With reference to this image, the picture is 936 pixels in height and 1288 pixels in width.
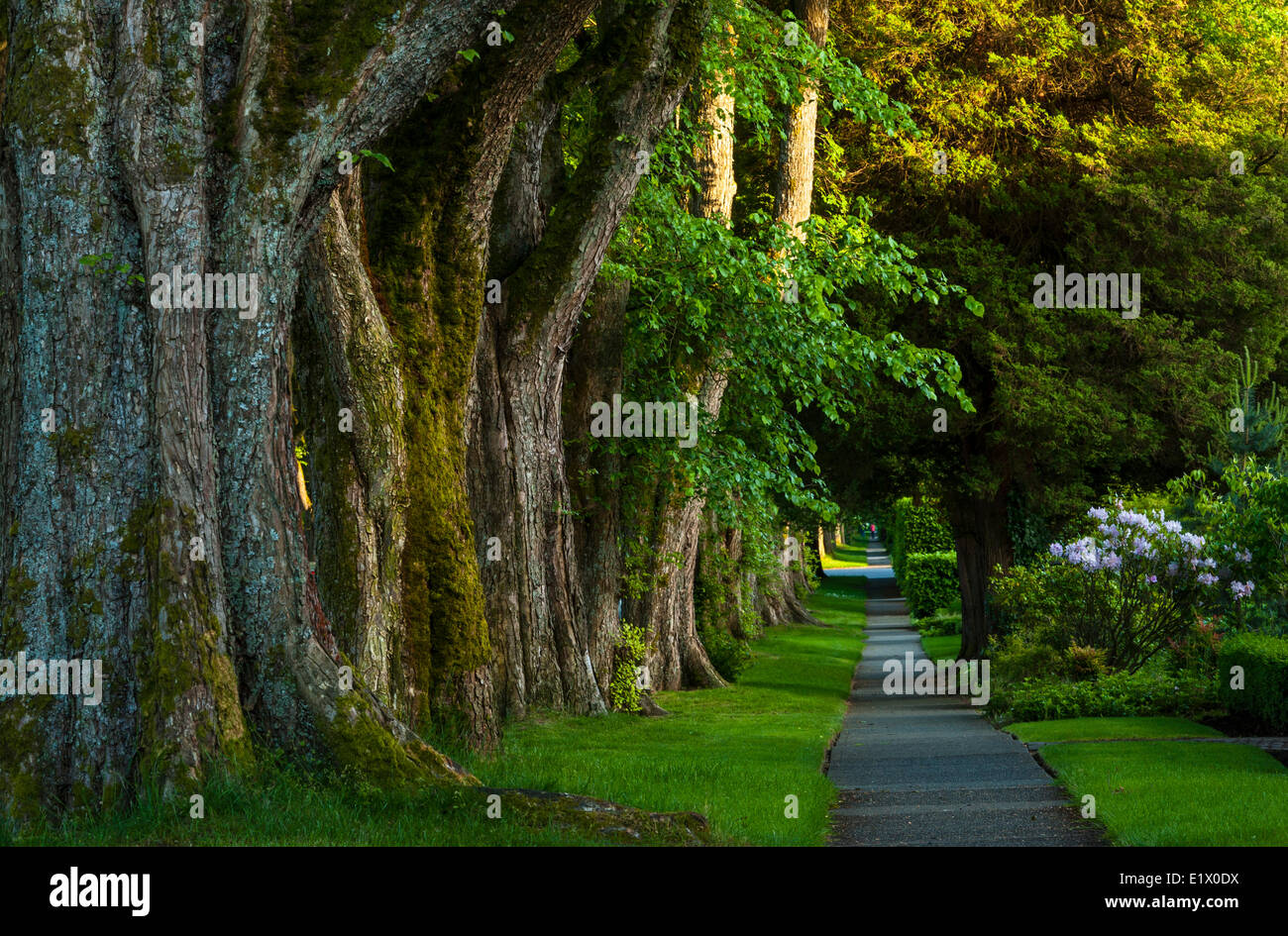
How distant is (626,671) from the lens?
16.4 meters

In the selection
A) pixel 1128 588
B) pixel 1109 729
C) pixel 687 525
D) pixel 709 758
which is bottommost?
pixel 1109 729

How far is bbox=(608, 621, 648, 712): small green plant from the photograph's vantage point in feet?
52.7

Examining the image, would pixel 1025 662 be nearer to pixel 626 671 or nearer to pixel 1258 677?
pixel 1258 677

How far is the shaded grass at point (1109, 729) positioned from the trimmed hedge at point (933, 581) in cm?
2335

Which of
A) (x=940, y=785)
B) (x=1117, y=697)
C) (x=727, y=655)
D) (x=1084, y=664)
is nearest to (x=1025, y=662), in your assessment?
(x=1084, y=664)

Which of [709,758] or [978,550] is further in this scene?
[978,550]

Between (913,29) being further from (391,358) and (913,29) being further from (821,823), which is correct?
(821,823)

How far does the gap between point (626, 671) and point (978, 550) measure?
9.21 metres

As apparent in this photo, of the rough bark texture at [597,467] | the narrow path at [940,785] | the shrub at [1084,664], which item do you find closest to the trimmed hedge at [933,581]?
the narrow path at [940,785]

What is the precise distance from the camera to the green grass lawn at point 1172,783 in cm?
806

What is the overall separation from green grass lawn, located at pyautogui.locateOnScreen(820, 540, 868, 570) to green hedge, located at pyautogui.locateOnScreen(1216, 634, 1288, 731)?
62.0m

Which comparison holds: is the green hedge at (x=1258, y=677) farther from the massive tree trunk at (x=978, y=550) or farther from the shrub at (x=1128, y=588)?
the massive tree trunk at (x=978, y=550)

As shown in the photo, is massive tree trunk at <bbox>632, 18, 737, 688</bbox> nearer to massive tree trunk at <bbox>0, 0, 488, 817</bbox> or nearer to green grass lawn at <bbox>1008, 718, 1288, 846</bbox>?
green grass lawn at <bbox>1008, 718, 1288, 846</bbox>

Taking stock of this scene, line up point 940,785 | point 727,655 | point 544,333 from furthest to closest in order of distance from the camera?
point 727,655 < point 544,333 < point 940,785
